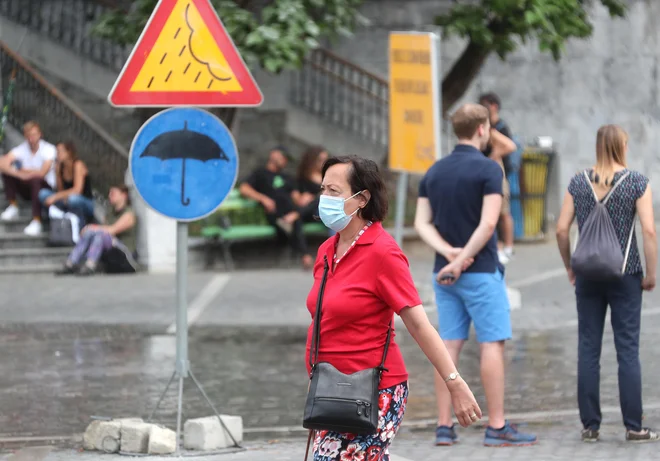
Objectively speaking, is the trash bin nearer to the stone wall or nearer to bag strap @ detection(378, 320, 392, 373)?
the stone wall

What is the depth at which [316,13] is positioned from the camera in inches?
583

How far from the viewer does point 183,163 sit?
7.46m

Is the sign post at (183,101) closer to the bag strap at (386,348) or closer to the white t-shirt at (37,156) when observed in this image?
the bag strap at (386,348)

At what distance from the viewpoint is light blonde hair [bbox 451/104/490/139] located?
7551 millimetres

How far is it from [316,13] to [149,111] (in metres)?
2.33

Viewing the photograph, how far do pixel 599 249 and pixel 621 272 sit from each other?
0.59 feet

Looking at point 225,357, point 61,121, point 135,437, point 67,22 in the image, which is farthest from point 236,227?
point 135,437

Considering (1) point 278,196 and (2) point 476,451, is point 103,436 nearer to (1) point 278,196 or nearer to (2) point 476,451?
(2) point 476,451

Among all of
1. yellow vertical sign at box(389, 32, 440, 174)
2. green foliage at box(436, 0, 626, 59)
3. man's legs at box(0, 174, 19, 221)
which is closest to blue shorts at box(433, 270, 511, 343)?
yellow vertical sign at box(389, 32, 440, 174)

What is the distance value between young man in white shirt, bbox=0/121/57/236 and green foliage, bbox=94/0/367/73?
3323mm

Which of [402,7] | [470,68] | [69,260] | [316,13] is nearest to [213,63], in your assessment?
[316,13]

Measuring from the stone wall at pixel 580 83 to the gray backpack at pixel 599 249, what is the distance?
1269 cm

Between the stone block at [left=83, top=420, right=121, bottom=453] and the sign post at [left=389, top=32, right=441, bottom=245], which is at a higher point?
the sign post at [left=389, top=32, right=441, bottom=245]

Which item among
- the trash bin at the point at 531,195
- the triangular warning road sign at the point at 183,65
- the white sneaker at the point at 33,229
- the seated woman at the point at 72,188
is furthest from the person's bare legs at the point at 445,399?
the trash bin at the point at 531,195
